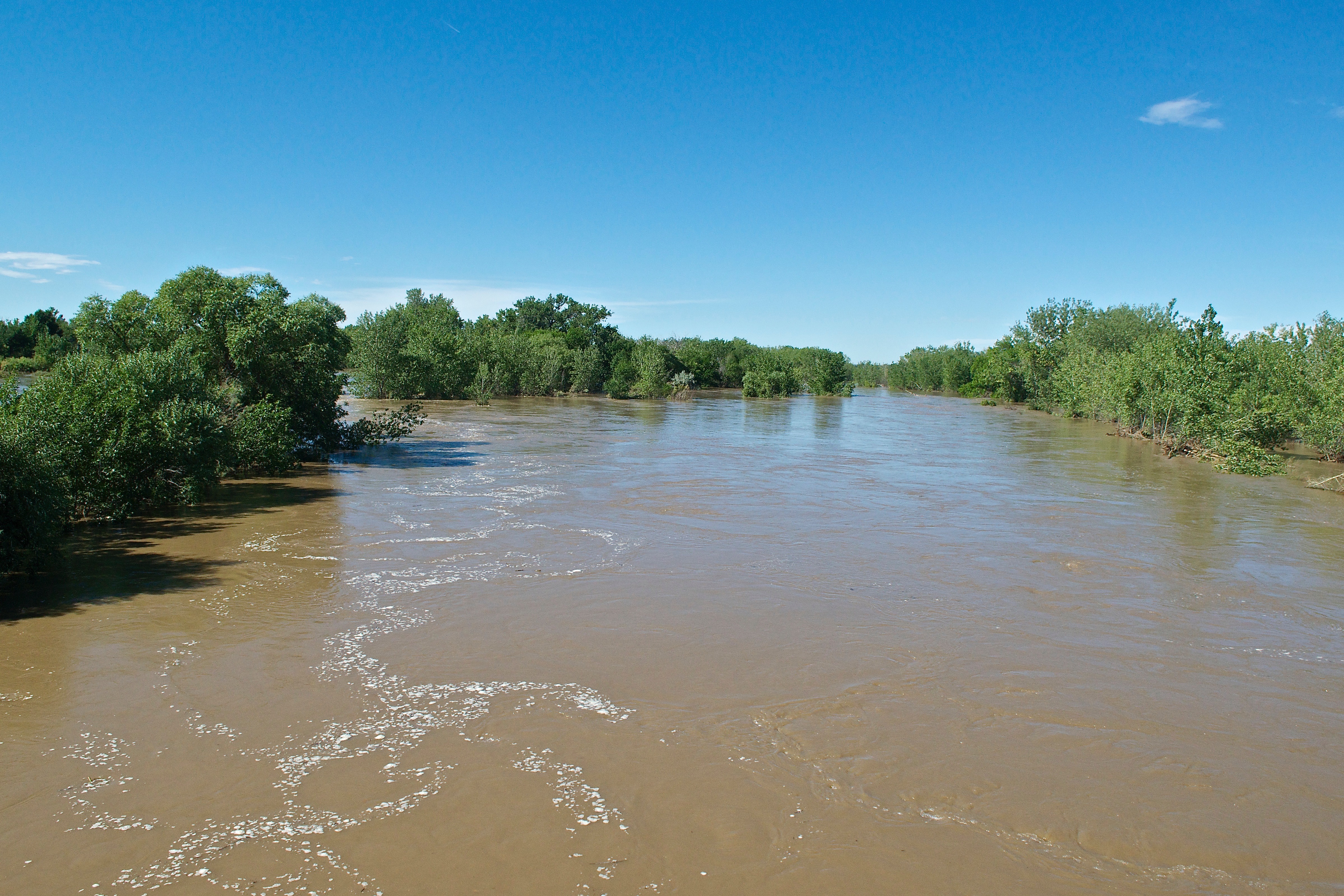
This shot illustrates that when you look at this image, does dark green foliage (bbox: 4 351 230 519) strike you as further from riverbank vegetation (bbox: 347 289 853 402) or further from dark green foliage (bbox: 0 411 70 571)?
riverbank vegetation (bbox: 347 289 853 402)

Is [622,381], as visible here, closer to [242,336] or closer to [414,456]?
[414,456]

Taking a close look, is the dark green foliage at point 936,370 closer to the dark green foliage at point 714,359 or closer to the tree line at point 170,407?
the dark green foliage at point 714,359

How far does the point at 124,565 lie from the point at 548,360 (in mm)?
49038

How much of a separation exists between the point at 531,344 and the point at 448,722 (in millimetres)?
54191

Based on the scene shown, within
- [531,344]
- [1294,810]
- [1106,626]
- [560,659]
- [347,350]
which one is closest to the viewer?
[1294,810]

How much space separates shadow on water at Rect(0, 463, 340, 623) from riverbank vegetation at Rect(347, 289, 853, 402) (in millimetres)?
7847

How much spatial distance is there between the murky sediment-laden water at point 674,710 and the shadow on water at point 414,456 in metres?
6.84

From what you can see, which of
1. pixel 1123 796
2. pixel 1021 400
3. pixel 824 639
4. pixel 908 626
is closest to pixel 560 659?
pixel 824 639

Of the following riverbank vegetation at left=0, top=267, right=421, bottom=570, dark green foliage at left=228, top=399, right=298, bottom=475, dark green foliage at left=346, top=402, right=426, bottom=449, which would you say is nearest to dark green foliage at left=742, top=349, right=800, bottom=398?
dark green foliage at left=346, top=402, right=426, bottom=449

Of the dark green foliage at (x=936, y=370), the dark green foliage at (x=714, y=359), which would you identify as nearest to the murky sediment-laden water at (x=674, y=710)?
the dark green foliage at (x=714, y=359)

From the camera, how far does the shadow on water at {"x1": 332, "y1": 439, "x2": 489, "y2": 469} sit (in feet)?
64.1

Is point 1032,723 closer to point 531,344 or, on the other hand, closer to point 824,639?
point 824,639

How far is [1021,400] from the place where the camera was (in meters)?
63.1

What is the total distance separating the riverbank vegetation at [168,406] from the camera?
29.6ft
